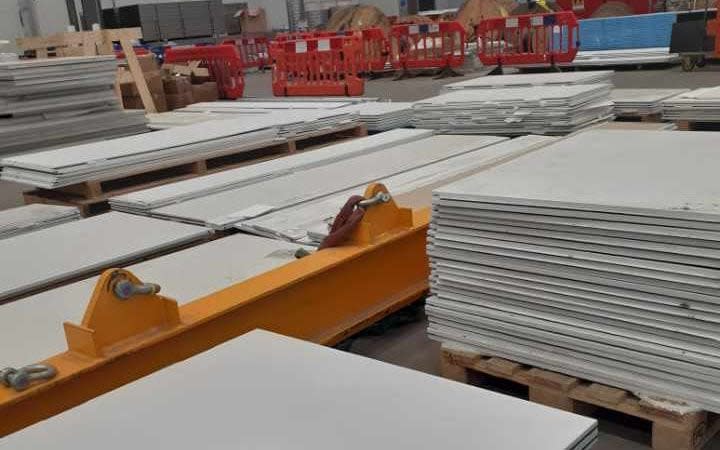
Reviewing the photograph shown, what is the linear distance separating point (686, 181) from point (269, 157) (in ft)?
13.1

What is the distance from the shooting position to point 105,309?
215cm

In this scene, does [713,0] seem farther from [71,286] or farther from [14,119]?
[71,286]

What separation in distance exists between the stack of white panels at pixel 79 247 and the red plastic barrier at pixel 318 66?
18.9 ft

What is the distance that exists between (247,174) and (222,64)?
582 centimetres

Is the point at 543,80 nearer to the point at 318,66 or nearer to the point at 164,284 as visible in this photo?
the point at 164,284

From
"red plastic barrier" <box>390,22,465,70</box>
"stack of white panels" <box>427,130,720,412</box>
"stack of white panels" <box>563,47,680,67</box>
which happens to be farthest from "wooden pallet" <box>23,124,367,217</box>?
→ "red plastic barrier" <box>390,22,465,70</box>

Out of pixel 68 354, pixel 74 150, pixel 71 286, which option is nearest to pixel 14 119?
pixel 74 150

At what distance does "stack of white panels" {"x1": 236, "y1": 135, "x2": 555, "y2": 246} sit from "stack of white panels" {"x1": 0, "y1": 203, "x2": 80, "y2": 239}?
1.22 metres

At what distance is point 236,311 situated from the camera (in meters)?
2.48

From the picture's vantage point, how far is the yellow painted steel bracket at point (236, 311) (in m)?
2.10

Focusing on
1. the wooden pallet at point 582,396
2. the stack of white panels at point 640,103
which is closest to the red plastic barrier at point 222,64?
the stack of white panels at point 640,103

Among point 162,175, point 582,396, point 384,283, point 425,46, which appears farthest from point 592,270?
point 425,46

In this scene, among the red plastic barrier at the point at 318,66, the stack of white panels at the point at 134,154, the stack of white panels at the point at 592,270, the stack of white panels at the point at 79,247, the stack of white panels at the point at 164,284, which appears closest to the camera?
the stack of white panels at the point at 592,270

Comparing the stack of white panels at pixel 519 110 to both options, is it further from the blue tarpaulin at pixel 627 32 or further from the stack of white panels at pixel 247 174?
the blue tarpaulin at pixel 627 32
